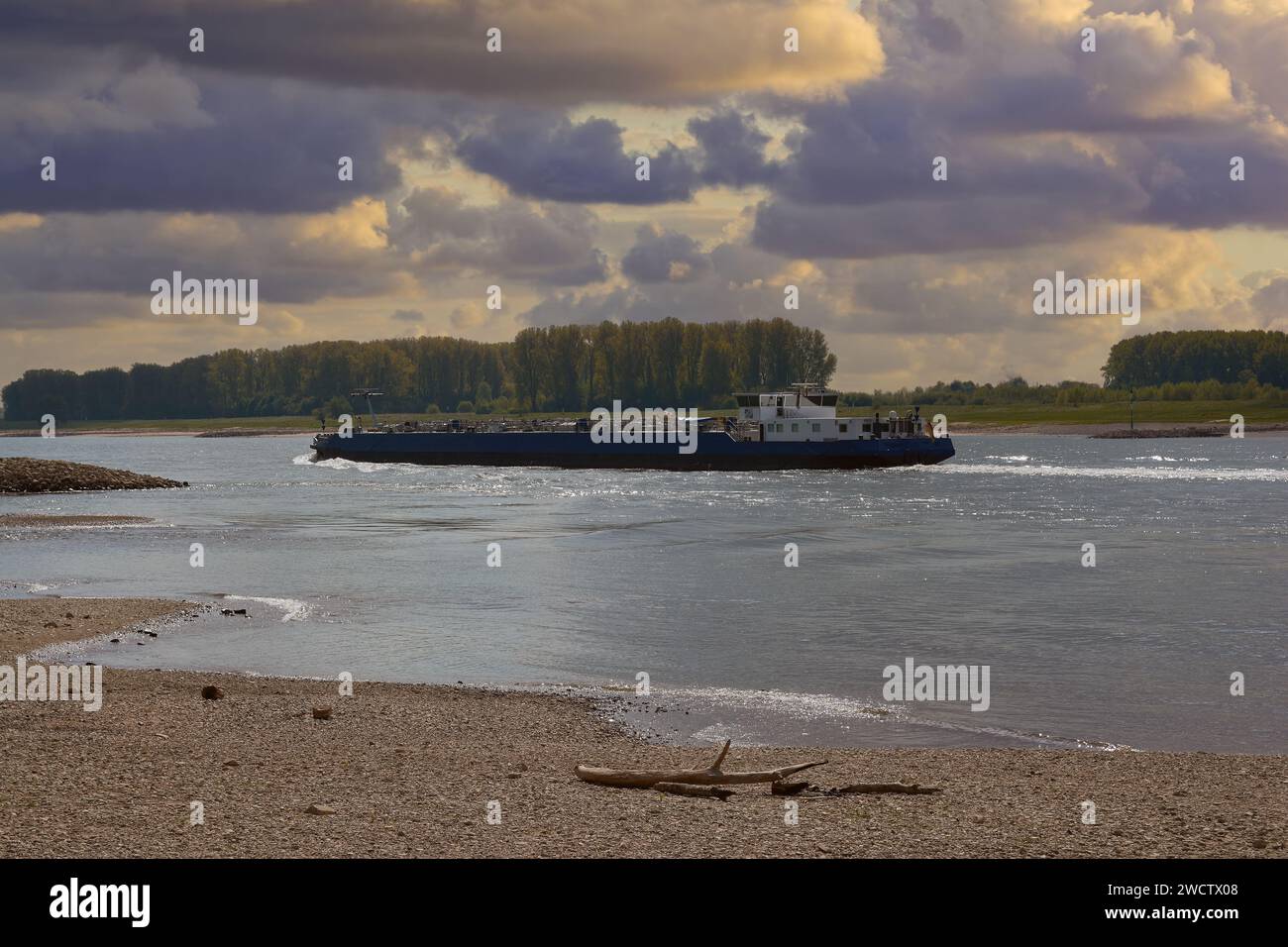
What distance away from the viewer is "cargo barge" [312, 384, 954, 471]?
102375 millimetres

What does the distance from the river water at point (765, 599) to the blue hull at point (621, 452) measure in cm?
2600

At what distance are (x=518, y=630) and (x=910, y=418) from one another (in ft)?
283

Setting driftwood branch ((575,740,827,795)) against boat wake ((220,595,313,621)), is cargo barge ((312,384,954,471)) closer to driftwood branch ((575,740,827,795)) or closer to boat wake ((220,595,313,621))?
boat wake ((220,595,313,621))

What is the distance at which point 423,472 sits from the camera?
11600 centimetres

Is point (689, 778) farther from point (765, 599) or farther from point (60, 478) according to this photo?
point (60, 478)

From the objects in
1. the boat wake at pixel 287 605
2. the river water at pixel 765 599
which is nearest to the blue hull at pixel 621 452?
the river water at pixel 765 599

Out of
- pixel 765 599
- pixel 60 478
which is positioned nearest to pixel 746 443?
pixel 60 478

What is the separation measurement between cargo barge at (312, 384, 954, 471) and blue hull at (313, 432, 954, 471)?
0.08m

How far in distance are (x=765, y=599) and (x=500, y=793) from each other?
2127 cm

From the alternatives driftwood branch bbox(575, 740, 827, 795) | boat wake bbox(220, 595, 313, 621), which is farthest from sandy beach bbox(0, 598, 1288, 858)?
boat wake bbox(220, 595, 313, 621)

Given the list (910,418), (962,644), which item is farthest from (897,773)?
(910,418)

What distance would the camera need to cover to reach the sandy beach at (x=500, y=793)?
10492 millimetres

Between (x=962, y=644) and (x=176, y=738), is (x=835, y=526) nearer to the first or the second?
(x=962, y=644)
